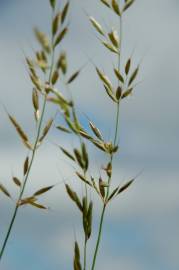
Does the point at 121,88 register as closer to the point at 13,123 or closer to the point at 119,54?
the point at 119,54

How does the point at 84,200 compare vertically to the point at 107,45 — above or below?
below

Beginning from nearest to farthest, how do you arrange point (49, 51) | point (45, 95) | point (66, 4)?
point (49, 51) < point (45, 95) < point (66, 4)

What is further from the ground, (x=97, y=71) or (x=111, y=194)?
(x=97, y=71)

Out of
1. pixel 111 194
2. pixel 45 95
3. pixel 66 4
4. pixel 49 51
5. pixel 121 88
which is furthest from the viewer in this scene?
pixel 121 88

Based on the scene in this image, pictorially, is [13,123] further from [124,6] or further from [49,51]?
[124,6]

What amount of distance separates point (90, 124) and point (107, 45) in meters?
0.35

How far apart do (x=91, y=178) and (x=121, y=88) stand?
1.37 ft

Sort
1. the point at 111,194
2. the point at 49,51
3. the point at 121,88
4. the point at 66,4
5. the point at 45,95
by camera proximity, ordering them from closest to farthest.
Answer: the point at 49,51 < the point at 45,95 < the point at 66,4 < the point at 111,194 < the point at 121,88

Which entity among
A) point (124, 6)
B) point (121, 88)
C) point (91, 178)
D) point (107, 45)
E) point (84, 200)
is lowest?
point (84, 200)

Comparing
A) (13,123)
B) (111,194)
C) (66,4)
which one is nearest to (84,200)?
(111,194)

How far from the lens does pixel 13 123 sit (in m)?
1.93

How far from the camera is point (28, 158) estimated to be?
199cm

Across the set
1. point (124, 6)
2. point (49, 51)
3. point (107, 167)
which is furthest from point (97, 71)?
point (49, 51)

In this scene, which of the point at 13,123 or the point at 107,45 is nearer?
the point at 13,123
